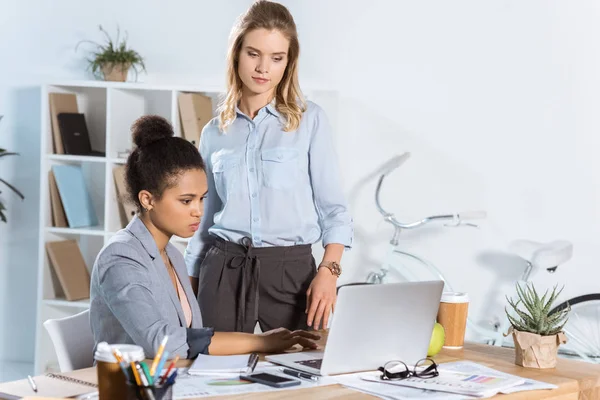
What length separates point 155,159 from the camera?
2178 mm

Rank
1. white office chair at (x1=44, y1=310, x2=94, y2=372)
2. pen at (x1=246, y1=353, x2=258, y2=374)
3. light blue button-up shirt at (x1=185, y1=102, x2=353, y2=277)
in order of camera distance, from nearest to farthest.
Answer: pen at (x1=246, y1=353, x2=258, y2=374)
white office chair at (x1=44, y1=310, x2=94, y2=372)
light blue button-up shirt at (x1=185, y1=102, x2=353, y2=277)

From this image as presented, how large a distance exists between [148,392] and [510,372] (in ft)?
2.95

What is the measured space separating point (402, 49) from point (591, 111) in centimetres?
96

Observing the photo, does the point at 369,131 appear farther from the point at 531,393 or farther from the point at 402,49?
the point at 531,393

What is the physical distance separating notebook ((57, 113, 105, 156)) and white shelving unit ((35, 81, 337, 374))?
58mm

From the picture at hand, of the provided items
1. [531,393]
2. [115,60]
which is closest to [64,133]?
[115,60]

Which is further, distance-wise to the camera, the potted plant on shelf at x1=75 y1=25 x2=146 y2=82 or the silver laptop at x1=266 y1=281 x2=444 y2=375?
the potted plant on shelf at x1=75 y1=25 x2=146 y2=82

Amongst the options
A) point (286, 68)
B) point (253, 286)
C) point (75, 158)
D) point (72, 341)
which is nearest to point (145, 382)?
point (72, 341)

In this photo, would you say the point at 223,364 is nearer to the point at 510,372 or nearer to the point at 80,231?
the point at 510,372

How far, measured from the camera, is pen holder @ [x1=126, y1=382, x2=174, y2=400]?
138 cm

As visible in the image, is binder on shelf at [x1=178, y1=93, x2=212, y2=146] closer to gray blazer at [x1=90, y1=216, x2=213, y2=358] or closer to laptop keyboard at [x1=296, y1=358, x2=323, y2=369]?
gray blazer at [x1=90, y1=216, x2=213, y2=358]

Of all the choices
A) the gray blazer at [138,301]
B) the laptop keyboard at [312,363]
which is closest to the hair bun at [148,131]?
the gray blazer at [138,301]

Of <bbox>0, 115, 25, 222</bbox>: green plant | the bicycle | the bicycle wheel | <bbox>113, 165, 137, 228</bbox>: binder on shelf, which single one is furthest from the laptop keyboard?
<bbox>0, 115, 25, 222</bbox>: green plant

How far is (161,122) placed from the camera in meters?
2.25
